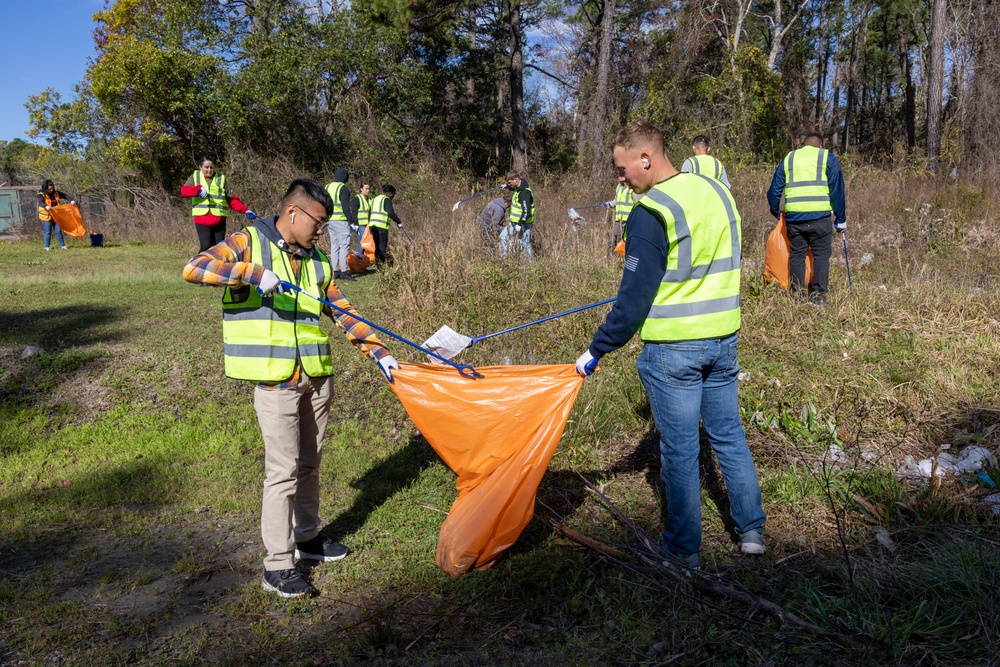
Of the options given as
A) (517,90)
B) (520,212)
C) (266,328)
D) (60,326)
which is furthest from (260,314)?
(517,90)

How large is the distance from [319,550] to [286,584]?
1.26 ft

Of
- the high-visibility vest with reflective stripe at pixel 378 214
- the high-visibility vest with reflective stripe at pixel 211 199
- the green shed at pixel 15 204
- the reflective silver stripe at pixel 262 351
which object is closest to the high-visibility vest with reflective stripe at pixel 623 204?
the high-visibility vest with reflective stripe at pixel 378 214

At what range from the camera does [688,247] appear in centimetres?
286

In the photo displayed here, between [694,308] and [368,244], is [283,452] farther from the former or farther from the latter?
[368,244]

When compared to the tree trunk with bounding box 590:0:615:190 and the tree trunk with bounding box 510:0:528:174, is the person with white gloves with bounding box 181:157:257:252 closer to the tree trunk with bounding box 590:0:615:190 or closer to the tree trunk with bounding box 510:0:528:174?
the tree trunk with bounding box 590:0:615:190

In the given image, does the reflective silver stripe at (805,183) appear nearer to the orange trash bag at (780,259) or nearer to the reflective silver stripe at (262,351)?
the orange trash bag at (780,259)

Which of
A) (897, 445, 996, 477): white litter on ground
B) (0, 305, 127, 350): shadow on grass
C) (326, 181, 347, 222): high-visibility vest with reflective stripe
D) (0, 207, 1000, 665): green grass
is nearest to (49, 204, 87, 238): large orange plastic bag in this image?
(326, 181, 347, 222): high-visibility vest with reflective stripe

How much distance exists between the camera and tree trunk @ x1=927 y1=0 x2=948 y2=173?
570 inches

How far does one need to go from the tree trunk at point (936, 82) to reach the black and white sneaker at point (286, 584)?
617 inches

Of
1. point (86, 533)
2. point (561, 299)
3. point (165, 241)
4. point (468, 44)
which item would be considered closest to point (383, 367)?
point (86, 533)

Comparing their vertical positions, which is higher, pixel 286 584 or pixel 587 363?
pixel 587 363

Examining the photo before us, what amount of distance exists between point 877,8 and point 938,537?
34.7 metres

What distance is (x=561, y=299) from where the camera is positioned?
6773mm

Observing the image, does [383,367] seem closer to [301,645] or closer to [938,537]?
[301,645]
